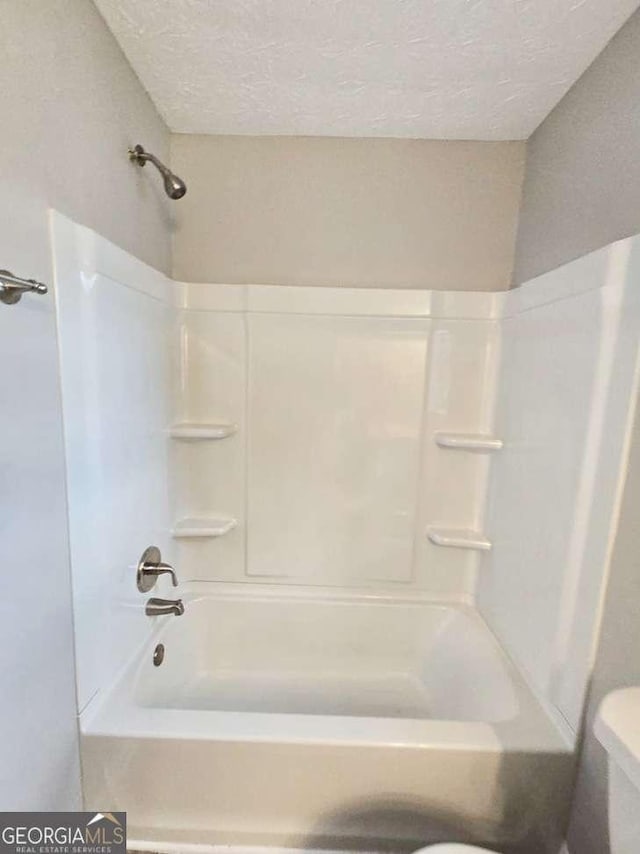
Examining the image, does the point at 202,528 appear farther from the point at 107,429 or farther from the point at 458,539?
the point at 458,539

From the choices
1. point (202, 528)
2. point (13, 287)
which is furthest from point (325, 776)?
point (13, 287)

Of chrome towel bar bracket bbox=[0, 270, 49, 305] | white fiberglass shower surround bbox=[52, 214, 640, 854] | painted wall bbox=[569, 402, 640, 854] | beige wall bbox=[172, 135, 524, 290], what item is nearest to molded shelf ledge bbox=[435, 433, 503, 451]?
white fiberglass shower surround bbox=[52, 214, 640, 854]

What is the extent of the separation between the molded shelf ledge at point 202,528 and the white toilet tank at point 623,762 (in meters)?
1.25

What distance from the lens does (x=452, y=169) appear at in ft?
5.15

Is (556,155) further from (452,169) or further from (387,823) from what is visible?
(387,823)

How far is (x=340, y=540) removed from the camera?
173 centimetres

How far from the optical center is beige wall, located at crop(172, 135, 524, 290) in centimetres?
157

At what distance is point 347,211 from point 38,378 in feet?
3.87

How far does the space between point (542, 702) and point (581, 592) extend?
34 centimetres

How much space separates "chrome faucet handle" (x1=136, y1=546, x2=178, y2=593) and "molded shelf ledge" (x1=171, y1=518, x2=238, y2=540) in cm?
24

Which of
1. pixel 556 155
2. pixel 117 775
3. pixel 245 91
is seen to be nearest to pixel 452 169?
pixel 556 155

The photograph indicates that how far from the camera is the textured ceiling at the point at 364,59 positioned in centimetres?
100

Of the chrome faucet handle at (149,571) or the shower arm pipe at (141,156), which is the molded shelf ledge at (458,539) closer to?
the chrome faucet handle at (149,571)

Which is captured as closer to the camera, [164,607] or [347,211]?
[164,607]
